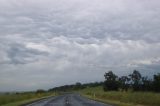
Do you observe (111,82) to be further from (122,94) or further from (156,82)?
(122,94)

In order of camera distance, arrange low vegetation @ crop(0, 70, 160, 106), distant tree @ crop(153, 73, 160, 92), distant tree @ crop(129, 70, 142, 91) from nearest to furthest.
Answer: low vegetation @ crop(0, 70, 160, 106), distant tree @ crop(153, 73, 160, 92), distant tree @ crop(129, 70, 142, 91)

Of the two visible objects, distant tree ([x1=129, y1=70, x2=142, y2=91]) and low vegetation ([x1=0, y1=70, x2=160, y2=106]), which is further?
distant tree ([x1=129, y1=70, x2=142, y2=91])

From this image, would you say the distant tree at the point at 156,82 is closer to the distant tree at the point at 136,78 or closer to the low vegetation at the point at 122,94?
the low vegetation at the point at 122,94

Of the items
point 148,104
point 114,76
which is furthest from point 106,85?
point 148,104

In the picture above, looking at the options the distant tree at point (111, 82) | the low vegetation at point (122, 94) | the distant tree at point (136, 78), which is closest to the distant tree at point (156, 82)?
the low vegetation at point (122, 94)

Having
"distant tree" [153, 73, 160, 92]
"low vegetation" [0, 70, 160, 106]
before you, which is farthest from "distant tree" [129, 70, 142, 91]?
"distant tree" [153, 73, 160, 92]

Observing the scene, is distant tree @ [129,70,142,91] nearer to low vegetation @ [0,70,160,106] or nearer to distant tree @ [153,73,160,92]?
low vegetation @ [0,70,160,106]

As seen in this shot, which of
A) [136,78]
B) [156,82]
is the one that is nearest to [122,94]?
[156,82]

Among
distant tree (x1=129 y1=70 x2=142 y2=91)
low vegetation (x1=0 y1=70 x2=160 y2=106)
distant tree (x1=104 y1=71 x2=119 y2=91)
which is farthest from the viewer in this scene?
distant tree (x1=104 y1=71 x2=119 y2=91)

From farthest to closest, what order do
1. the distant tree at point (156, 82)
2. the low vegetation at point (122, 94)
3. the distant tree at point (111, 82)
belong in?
the distant tree at point (111, 82)
the distant tree at point (156, 82)
the low vegetation at point (122, 94)

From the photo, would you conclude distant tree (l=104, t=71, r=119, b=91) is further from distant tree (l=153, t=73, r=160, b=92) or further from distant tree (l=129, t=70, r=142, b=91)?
distant tree (l=153, t=73, r=160, b=92)

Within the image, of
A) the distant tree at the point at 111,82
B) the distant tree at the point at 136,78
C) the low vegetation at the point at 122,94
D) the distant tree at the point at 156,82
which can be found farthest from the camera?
the distant tree at the point at 111,82

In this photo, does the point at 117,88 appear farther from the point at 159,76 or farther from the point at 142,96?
the point at 142,96

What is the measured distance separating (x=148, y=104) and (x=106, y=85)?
3845 inches
